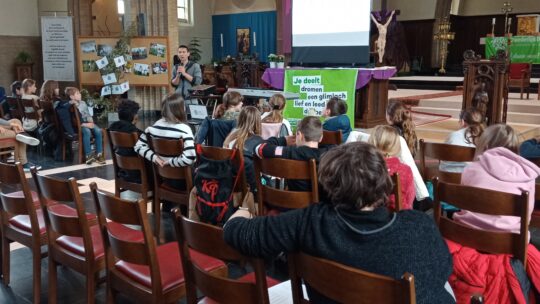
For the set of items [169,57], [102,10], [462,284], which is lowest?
[462,284]

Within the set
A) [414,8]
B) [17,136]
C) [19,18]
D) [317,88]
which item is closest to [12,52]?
[19,18]

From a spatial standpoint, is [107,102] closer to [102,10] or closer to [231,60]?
[231,60]

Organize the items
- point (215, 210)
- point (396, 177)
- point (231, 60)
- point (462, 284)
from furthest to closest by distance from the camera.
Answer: point (231, 60) → point (215, 210) → point (396, 177) → point (462, 284)

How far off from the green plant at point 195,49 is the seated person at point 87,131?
9.89 m

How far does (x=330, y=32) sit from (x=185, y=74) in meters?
2.29

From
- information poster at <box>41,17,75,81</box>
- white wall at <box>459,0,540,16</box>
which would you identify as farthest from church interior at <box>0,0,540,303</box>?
white wall at <box>459,0,540,16</box>

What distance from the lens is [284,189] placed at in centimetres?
358

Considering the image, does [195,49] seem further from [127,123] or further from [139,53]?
[127,123]

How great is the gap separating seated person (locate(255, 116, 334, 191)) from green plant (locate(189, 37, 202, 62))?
1389cm

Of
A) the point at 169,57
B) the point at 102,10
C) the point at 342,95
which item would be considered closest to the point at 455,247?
the point at 342,95

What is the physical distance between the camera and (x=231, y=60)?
15.2 metres

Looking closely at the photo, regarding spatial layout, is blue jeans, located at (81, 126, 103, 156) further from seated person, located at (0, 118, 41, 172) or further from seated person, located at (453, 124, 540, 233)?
seated person, located at (453, 124, 540, 233)

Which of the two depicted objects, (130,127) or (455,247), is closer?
(455,247)

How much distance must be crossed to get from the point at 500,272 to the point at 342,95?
211 inches
